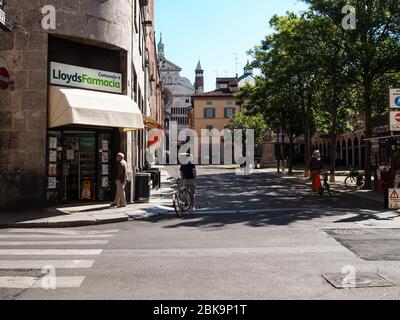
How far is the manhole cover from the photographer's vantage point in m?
6.47

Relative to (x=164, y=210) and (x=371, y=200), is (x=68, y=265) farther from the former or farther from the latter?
(x=371, y=200)

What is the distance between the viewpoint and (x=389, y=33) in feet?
74.6

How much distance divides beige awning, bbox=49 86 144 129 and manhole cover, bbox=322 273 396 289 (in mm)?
9827

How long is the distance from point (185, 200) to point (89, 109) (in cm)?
398

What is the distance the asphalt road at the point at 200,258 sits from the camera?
629 cm

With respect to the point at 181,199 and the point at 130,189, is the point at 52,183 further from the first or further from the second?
the point at 181,199

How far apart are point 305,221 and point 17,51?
9519mm

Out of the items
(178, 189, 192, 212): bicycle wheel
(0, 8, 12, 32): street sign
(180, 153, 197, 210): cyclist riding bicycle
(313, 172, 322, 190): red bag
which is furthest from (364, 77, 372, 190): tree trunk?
(0, 8, 12, 32): street sign

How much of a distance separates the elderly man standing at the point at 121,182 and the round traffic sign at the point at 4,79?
388 centimetres

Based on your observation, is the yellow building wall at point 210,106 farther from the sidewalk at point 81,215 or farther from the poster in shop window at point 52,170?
the poster in shop window at point 52,170

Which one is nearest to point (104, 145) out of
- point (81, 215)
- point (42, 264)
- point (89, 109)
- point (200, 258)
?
point (89, 109)

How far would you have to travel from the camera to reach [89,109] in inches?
606
